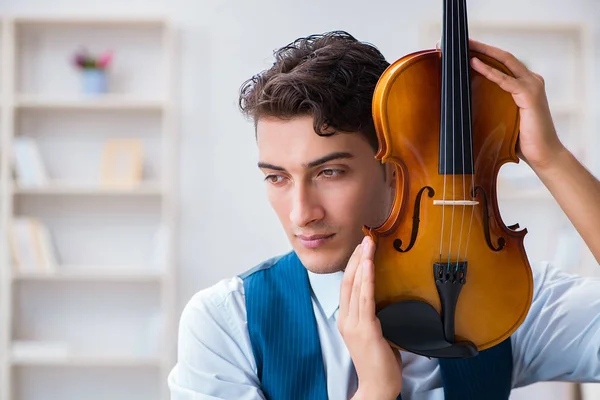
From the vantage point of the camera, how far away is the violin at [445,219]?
102 cm

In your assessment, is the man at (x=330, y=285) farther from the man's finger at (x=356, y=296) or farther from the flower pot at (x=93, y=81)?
the flower pot at (x=93, y=81)

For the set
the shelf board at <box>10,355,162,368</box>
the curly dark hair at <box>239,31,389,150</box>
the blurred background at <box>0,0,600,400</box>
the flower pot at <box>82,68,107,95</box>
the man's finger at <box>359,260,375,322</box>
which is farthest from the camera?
the blurred background at <box>0,0,600,400</box>

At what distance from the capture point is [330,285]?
138cm

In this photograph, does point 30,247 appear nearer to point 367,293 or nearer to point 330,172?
Result: point 330,172

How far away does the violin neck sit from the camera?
103 cm

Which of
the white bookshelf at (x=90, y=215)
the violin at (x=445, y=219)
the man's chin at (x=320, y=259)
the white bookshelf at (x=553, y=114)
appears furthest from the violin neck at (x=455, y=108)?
the white bookshelf at (x=90, y=215)

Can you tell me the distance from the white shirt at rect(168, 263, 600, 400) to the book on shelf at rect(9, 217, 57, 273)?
2.66 m

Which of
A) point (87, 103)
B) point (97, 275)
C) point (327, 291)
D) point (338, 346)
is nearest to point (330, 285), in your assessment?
point (327, 291)

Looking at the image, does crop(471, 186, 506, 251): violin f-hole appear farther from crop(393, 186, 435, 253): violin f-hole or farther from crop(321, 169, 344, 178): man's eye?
crop(321, 169, 344, 178): man's eye

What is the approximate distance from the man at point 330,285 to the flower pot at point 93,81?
2.60 meters

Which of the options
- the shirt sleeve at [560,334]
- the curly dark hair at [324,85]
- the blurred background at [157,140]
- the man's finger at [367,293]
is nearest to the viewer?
the man's finger at [367,293]

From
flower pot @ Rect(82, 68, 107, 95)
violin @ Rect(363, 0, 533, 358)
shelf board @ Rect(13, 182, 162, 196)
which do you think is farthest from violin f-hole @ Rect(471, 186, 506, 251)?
flower pot @ Rect(82, 68, 107, 95)

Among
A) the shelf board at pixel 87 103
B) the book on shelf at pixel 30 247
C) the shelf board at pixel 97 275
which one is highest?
the shelf board at pixel 87 103

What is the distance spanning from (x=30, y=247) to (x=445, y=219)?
3191 millimetres
